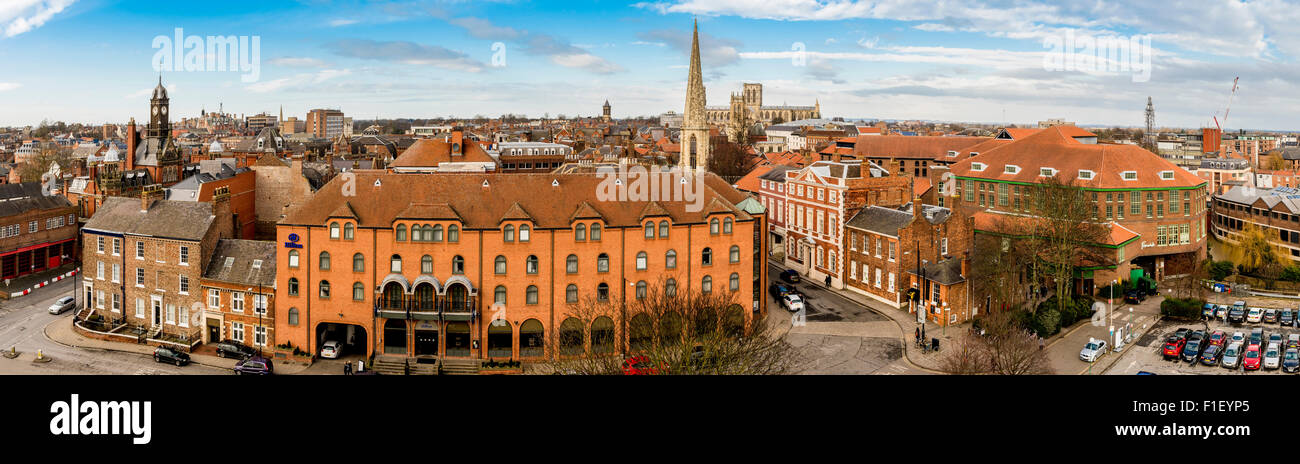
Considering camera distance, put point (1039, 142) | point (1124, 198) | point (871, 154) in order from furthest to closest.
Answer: point (871, 154), point (1039, 142), point (1124, 198)

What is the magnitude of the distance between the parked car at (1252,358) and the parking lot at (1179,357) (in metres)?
0.32

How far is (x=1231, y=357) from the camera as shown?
4259 cm

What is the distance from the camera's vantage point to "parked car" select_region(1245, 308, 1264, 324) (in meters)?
51.9

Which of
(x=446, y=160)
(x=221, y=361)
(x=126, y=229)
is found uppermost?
(x=446, y=160)

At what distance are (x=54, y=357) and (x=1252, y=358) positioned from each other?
209 ft

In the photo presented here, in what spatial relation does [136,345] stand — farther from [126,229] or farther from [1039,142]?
[1039,142]

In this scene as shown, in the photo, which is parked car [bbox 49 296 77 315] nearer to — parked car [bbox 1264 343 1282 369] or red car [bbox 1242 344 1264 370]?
red car [bbox 1242 344 1264 370]

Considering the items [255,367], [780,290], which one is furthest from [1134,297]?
[255,367]

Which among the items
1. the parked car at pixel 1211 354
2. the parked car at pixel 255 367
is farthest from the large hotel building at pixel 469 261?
the parked car at pixel 1211 354
